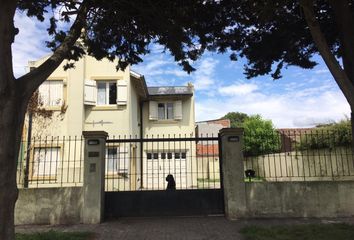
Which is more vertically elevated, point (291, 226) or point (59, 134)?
point (59, 134)

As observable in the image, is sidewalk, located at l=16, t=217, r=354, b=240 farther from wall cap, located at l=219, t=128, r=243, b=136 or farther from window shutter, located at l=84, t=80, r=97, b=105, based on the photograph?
window shutter, located at l=84, t=80, r=97, b=105

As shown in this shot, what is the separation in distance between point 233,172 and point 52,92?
14377mm

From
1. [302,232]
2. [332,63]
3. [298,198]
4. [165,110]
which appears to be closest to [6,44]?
[332,63]

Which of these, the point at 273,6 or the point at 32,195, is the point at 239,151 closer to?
the point at 273,6

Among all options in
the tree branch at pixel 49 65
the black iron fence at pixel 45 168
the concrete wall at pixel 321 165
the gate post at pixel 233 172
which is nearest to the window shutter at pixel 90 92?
the black iron fence at pixel 45 168

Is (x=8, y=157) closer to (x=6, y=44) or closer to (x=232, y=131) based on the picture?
(x=6, y=44)

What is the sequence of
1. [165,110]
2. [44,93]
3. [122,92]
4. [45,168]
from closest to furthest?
[45,168] < [44,93] < [122,92] < [165,110]

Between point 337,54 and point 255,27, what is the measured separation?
2.34 m

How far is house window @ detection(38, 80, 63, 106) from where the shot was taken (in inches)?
838

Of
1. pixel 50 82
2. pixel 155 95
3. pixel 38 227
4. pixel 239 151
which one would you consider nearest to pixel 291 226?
pixel 239 151

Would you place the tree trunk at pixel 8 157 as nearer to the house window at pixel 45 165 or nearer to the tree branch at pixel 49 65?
the tree branch at pixel 49 65

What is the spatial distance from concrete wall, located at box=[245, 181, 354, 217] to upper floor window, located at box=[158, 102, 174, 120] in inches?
666

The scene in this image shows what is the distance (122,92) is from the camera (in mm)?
22109

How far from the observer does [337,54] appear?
32.5 feet
